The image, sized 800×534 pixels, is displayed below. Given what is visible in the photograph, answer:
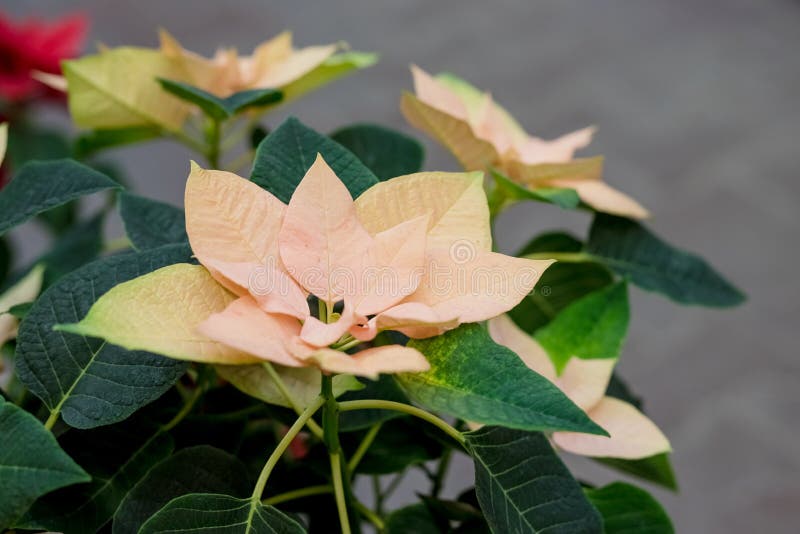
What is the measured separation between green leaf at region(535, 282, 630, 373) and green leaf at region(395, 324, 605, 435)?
12 cm

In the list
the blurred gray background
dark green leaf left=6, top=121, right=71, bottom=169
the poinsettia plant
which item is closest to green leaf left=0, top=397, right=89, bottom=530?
the poinsettia plant

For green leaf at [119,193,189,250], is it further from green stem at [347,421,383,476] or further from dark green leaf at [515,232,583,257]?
dark green leaf at [515,232,583,257]

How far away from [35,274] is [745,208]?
5.39 ft

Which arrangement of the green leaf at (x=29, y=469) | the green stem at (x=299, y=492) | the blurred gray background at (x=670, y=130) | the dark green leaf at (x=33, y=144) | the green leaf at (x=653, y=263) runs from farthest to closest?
the blurred gray background at (x=670, y=130)
the dark green leaf at (x=33, y=144)
the green leaf at (x=653, y=263)
the green stem at (x=299, y=492)
the green leaf at (x=29, y=469)

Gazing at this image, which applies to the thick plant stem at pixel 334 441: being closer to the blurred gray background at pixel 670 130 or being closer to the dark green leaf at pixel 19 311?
the dark green leaf at pixel 19 311

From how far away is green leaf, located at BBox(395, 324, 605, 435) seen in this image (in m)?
0.25

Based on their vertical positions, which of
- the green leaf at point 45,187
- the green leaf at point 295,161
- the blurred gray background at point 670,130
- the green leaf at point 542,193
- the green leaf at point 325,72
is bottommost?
the blurred gray background at point 670,130

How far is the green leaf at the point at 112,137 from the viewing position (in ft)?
1.65

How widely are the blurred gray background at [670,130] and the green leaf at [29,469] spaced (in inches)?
47.6

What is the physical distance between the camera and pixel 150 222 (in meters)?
0.37

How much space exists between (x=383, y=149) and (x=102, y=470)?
0.21 m

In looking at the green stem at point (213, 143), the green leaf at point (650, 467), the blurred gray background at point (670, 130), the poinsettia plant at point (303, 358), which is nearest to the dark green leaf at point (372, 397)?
the poinsettia plant at point (303, 358)

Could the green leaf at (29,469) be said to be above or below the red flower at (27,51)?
below

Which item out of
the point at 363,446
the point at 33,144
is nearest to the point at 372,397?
the point at 363,446
